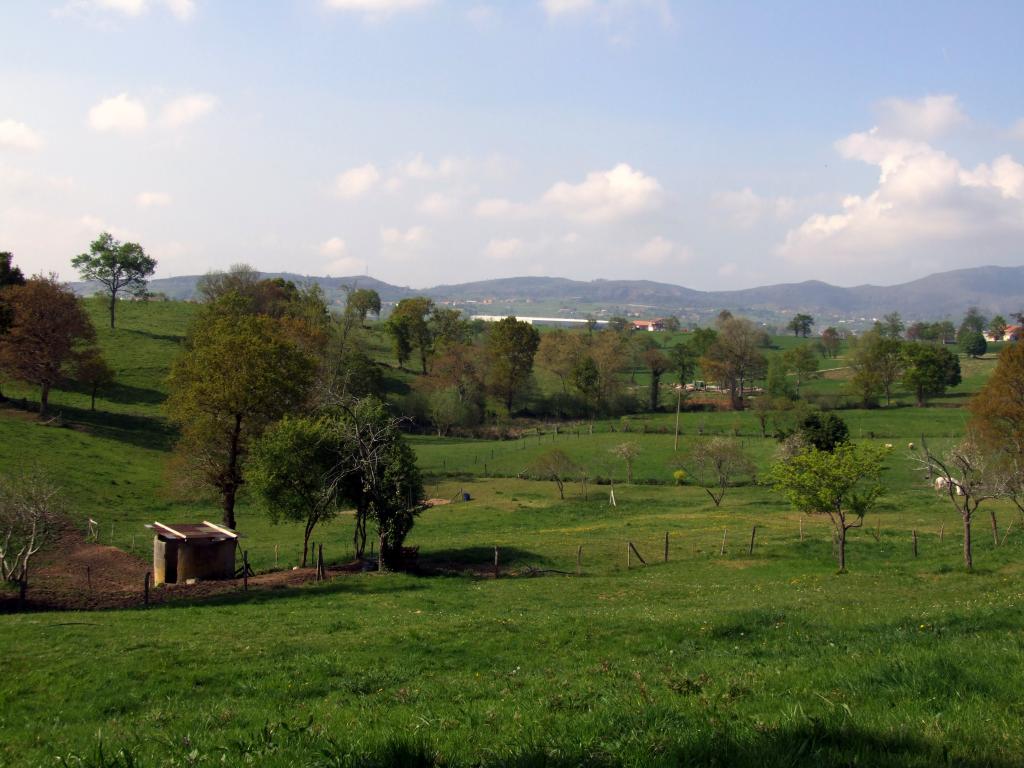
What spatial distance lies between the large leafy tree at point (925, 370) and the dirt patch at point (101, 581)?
369 ft

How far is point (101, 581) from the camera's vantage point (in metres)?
30.9

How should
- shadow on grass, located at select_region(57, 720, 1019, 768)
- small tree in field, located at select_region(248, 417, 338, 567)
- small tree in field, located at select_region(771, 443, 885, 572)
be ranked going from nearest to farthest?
1. shadow on grass, located at select_region(57, 720, 1019, 768)
2. small tree in field, located at select_region(771, 443, 885, 572)
3. small tree in field, located at select_region(248, 417, 338, 567)

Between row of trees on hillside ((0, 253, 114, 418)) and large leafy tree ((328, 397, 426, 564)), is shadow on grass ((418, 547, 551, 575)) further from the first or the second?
row of trees on hillside ((0, 253, 114, 418))

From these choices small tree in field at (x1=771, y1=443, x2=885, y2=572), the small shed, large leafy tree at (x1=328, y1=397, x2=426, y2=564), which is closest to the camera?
the small shed

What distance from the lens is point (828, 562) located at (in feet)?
112

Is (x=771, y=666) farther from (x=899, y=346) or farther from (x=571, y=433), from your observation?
(x=899, y=346)

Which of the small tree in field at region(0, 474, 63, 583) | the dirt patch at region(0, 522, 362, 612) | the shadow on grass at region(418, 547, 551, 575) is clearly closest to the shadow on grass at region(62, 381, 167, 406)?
the dirt patch at region(0, 522, 362, 612)

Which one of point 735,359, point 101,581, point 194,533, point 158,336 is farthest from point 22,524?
point 735,359

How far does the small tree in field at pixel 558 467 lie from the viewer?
66125 millimetres

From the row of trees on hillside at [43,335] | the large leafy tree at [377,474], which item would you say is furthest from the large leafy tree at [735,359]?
the large leafy tree at [377,474]

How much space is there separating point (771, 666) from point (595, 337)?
148 m

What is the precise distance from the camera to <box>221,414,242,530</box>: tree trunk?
1681 inches

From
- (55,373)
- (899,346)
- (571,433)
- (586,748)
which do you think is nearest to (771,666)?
(586,748)

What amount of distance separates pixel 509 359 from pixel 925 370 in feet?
219
